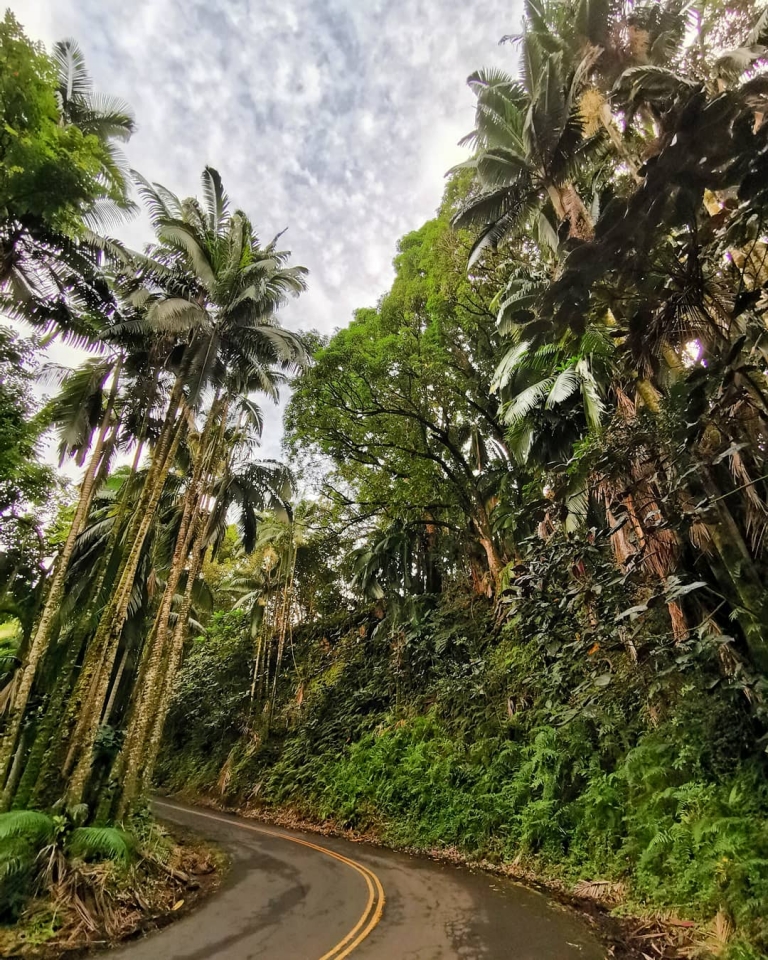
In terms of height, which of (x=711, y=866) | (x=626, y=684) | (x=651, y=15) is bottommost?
(x=711, y=866)

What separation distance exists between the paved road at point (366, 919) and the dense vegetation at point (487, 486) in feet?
4.57

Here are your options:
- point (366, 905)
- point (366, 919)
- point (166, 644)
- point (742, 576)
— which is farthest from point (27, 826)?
point (742, 576)

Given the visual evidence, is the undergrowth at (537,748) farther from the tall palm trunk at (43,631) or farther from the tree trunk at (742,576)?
the tall palm trunk at (43,631)

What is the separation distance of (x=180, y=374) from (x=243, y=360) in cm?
180

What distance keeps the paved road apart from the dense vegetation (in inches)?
54.9

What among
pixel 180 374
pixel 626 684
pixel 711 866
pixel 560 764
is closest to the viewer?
pixel 711 866

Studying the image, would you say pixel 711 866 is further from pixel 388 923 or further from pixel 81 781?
pixel 81 781

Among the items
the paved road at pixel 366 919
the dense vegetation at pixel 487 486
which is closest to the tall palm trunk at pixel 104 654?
the dense vegetation at pixel 487 486

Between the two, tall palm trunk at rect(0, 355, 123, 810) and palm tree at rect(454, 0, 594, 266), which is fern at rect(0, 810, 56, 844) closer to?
tall palm trunk at rect(0, 355, 123, 810)

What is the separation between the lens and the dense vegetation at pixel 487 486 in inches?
208

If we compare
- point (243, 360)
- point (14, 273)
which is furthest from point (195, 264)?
point (14, 273)

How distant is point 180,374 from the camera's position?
10969 mm

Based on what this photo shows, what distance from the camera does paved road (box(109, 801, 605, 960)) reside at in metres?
5.51

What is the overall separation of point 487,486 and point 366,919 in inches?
483
